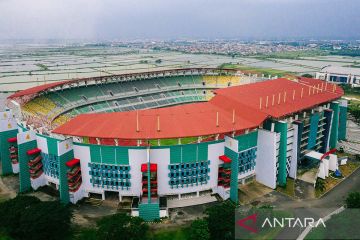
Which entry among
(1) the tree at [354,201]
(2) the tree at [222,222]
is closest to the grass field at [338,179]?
(1) the tree at [354,201]

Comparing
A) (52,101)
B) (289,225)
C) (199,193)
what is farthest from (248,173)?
(52,101)

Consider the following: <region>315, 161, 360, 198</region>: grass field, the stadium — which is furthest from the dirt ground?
<region>315, 161, 360, 198</region>: grass field

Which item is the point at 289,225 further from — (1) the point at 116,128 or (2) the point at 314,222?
(1) the point at 116,128

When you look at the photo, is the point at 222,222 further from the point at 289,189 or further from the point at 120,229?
the point at 289,189

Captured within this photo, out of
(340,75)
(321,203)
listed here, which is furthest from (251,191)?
(340,75)

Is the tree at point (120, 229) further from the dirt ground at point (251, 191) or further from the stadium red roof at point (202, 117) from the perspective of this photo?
the dirt ground at point (251, 191)

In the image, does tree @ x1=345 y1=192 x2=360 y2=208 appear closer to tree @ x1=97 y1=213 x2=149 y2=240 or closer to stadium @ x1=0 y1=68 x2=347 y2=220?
stadium @ x1=0 y1=68 x2=347 y2=220
